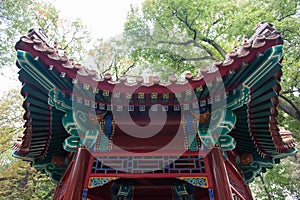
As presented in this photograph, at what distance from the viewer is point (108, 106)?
Answer: 11.0ft

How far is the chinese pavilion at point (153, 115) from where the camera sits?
2.91 metres

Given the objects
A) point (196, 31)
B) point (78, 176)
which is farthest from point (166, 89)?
Result: point (196, 31)

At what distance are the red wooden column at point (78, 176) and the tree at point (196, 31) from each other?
27.0 feet

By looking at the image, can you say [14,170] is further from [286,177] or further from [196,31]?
[286,177]

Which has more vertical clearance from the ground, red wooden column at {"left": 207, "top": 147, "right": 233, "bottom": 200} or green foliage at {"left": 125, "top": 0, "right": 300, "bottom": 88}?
green foliage at {"left": 125, "top": 0, "right": 300, "bottom": 88}

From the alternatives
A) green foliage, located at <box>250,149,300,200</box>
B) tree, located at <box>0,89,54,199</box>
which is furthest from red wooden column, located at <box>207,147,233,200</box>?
green foliage, located at <box>250,149,300,200</box>

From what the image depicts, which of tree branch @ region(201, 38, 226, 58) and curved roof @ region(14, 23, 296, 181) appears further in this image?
tree branch @ region(201, 38, 226, 58)

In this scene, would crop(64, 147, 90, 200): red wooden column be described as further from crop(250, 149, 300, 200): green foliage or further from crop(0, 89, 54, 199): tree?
crop(250, 149, 300, 200): green foliage

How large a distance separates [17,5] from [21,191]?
27.7 feet

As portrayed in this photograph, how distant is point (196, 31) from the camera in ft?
36.7

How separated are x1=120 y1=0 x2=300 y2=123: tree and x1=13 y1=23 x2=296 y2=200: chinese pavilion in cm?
683

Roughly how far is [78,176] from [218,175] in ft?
6.14

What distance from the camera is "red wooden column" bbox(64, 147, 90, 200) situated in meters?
3.10

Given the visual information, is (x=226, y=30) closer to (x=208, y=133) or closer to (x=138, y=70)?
(x=138, y=70)
